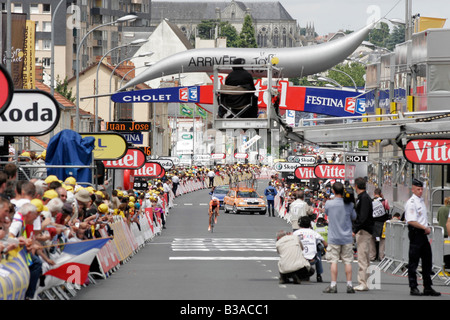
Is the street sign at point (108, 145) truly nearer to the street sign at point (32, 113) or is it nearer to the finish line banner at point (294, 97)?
the finish line banner at point (294, 97)

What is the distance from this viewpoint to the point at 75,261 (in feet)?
49.0

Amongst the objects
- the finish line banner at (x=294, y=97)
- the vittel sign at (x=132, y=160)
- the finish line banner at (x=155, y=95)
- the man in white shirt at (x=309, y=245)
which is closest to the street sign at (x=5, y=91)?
the man in white shirt at (x=309, y=245)

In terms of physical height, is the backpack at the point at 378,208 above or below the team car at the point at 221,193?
above

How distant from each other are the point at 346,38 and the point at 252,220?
26100 millimetres

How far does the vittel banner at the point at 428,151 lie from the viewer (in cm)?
2056

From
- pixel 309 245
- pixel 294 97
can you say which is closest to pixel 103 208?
pixel 309 245

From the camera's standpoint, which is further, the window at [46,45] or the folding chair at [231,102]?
the window at [46,45]

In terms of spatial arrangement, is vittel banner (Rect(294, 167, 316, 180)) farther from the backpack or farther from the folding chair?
the folding chair

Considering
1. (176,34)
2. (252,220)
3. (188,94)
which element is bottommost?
(252,220)

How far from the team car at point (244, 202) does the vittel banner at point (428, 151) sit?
37.2m

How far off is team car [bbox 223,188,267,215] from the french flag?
4284 centimetres
